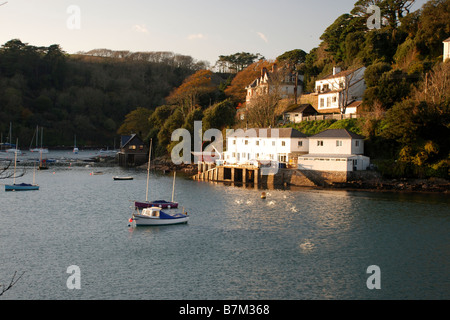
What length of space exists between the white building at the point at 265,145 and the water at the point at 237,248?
15.0m

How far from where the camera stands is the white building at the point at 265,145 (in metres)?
67.7

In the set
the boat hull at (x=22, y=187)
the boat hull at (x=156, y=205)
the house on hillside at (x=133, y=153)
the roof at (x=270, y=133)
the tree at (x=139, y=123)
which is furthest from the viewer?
the tree at (x=139, y=123)

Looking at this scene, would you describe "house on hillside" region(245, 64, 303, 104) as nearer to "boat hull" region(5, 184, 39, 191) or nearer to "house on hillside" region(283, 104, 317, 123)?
"house on hillside" region(283, 104, 317, 123)

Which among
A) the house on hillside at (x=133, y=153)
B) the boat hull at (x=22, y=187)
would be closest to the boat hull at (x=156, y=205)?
the boat hull at (x=22, y=187)

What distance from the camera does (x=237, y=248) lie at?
3225 cm

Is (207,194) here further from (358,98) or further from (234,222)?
(358,98)

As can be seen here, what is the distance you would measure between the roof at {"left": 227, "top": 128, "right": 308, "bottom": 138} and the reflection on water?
15955mm

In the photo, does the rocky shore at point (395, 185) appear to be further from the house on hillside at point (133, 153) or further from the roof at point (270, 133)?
the house on hillside at point (133, 153)

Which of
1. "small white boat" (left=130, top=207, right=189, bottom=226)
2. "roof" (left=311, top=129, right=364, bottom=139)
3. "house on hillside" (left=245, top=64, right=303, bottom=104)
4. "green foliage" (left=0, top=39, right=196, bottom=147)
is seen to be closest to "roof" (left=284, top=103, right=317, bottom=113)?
"house on hillside" (left=245, top=64, right=303, bottom=104)

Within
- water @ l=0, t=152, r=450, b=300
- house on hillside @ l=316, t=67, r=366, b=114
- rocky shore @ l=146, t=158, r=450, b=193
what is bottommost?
water @ l=0, t=152, r=450, b=300

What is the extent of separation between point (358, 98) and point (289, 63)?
3451 cm

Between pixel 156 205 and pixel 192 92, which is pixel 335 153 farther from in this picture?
pixel 192 92

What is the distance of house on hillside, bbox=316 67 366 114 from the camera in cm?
7653
